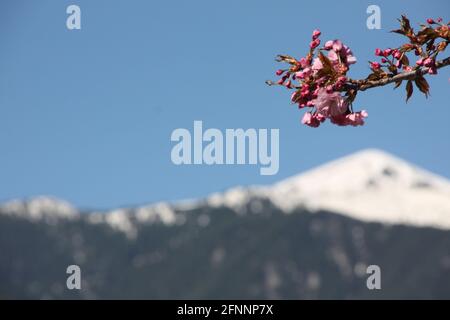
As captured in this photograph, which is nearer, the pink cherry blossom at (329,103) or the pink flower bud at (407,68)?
the pink cherry blossom at (329,103)

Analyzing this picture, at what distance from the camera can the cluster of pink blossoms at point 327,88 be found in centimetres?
823

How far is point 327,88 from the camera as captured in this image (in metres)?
8.22

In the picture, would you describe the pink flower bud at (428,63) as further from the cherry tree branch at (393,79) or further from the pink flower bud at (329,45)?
the pink flower bud at (329,45)

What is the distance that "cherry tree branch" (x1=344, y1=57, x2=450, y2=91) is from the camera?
8.34 m

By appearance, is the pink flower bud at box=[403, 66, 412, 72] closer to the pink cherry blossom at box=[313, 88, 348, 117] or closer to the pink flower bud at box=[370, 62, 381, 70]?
the pink flower bud at box=[370, 62, 381, 70]

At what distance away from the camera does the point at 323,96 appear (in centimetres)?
822

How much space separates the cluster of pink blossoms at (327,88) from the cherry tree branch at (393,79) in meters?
0.16

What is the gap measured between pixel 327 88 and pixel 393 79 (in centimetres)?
67
